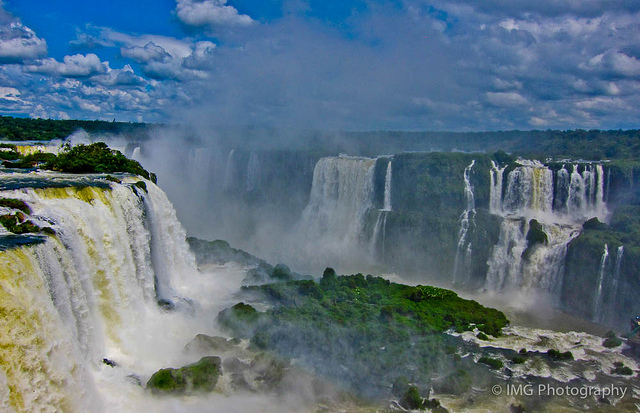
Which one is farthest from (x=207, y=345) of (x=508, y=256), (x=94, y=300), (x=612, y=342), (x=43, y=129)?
(x=43, y=129)

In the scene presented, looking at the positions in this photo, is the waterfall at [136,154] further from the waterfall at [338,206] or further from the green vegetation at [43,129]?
the waterfall at [338,206]

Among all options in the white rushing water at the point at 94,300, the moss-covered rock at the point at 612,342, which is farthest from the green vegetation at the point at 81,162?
the moss-covered rock at the point at 612,342

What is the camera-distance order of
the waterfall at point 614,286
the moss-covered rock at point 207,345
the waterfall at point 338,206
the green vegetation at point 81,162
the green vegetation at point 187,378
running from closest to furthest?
the green vegetation at point 187,378 < the moss-covered rock at point 207,345 < the waterfall at point 614,286 < the green vegetation at point 81,162 < the waterfall at point 338,206

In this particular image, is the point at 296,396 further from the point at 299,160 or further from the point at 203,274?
the point at 299,160

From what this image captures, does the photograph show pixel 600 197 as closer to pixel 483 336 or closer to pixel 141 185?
pixel 483 336

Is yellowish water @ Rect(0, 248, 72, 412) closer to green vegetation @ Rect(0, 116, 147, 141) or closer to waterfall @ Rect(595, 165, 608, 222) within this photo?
waterfall @ Rect(595, 165, 608, 222)

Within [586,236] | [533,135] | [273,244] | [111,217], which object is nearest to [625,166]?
[586,236]

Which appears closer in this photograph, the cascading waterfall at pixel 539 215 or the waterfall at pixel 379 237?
the cascading waterfall at pixel 539 215

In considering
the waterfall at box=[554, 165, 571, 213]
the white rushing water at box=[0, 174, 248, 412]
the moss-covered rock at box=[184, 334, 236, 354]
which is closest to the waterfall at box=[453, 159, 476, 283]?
the waterfall at box=[554, 165, 571, 213]
